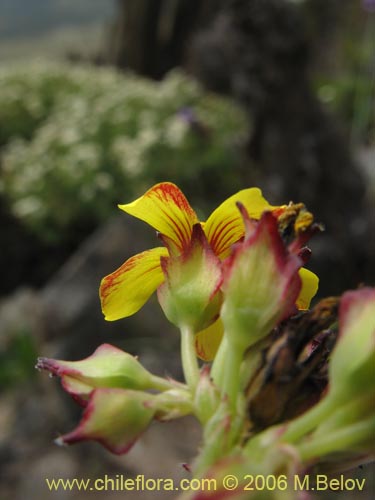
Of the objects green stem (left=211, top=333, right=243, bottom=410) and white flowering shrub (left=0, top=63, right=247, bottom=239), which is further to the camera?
white flowering shrub (left=0, top=63, right=247, bottom=239)

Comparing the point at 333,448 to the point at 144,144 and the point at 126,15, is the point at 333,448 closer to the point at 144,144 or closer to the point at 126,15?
the point at 144,144

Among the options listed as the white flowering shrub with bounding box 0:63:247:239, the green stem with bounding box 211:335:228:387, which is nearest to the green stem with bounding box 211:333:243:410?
the green stem with bounding box 211:335:228:387

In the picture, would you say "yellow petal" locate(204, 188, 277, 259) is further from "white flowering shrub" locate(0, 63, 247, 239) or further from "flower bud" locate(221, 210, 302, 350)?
"white flowering shrub" locate(0, 63, 247, 239)

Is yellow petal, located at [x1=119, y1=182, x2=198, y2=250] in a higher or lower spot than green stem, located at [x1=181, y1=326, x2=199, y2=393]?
higher

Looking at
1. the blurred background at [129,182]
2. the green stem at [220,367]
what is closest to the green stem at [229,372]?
the green stem at [220,367]

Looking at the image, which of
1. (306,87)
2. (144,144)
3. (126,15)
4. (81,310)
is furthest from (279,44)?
(126,15)

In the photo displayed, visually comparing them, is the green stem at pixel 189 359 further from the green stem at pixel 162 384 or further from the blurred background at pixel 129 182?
the blurred background at pixel 129 182

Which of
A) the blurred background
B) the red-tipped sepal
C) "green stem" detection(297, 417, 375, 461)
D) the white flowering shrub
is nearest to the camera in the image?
"green stem" detection(297, 417, 375, 461)
